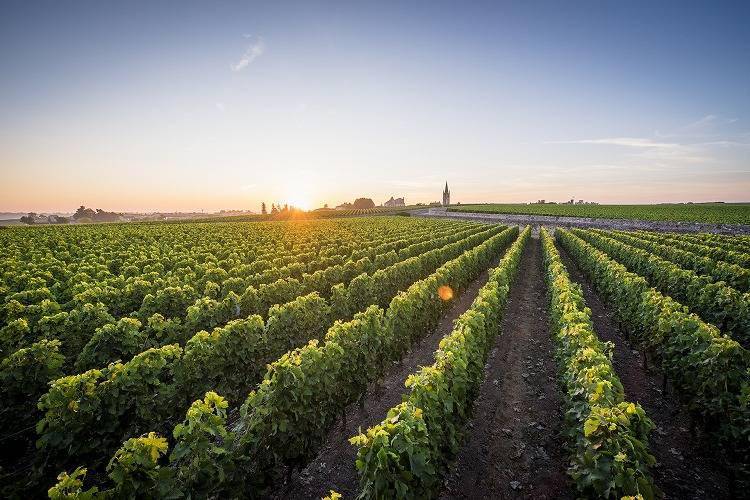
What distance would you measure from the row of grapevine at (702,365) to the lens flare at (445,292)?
7.11 m

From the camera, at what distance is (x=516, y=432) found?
7867 millimetres

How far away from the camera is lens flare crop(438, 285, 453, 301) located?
15.4 meters

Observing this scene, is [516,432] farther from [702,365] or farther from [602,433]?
[702,365]

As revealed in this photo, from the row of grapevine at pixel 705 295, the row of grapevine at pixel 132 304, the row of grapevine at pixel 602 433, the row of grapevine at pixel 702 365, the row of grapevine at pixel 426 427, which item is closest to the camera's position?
the row of grapevine at pixel 602 433

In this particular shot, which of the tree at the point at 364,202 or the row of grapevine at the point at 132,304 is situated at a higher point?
the tree at the point at 364,202

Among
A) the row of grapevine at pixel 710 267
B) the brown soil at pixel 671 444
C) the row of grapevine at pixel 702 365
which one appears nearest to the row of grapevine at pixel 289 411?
the brown soil at pixel 671 444

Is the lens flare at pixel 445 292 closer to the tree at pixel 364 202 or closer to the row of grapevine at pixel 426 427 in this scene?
the row of grapevine at pixel 426 427

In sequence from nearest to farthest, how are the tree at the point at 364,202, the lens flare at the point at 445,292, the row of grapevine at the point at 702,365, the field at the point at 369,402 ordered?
1. the field at the point at 369,402
2. the row of grapevine at the point at 702,365
3. the lens flare at the point at 445,292
4. the tree at the point at 364,202

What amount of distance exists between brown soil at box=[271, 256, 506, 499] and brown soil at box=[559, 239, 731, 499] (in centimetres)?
575

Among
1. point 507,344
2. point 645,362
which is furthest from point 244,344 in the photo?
point 645,362

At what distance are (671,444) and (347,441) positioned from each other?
713cm

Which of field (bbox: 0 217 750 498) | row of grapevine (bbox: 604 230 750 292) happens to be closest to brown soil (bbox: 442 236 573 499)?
field (bbox: 0 217 750 498)

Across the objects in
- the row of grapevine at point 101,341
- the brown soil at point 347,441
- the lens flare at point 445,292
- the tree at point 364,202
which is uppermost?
the tree at point 364,202

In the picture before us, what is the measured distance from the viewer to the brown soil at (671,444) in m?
6.30
